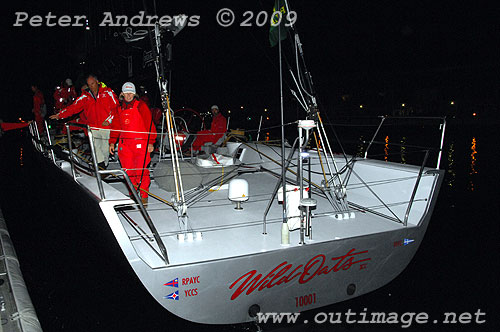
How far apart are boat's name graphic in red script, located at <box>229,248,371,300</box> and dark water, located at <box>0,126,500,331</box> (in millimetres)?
480

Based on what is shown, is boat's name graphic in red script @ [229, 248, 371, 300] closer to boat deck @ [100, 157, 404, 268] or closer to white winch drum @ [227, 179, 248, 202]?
boat deck @ [100, 157, 404, 268]

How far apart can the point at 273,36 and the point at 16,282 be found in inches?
129

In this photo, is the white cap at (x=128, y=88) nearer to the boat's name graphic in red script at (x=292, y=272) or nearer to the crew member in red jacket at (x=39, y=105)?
the boat's name graphic in red script at (x=292, y=272)

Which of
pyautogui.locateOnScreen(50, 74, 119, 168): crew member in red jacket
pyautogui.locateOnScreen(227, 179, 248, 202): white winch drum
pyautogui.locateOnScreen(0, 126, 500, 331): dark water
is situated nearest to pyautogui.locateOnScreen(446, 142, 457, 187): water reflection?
pyautogui.locateOnScreen(0, 126, 500, 331): dark water

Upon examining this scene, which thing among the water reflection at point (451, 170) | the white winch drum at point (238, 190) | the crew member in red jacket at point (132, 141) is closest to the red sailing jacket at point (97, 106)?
the crew member in red jacket at point (132, 141)

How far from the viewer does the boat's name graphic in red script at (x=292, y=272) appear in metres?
2.60

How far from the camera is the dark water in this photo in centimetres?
312

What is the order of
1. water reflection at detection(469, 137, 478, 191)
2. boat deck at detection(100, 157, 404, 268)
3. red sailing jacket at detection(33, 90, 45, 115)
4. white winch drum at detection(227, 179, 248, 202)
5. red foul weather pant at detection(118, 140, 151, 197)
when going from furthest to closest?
red sailing jacket at detection(33, 90, 45, 115), water reflection at detection(469, 137, 478, 191), red foul weather pant at detection(118, 140, 151, 197), white winch drum at detection(227, 179, 248, 202), boat deck at detection(100, 157, 404, 268)

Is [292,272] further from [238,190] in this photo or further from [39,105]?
[39,105]

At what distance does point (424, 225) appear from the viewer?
3311 mm

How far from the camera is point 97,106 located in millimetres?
4852

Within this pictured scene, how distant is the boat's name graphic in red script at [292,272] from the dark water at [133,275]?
480 millimetres

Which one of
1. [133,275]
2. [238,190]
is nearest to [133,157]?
[238,190]

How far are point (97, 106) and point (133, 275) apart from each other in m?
3.09
